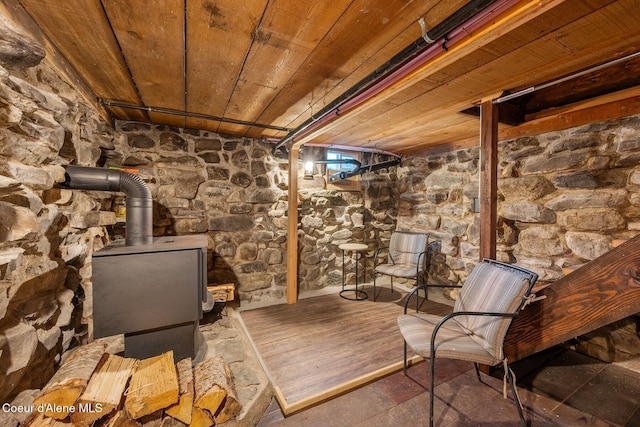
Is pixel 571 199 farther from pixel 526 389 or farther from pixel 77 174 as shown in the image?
pixel 77 174

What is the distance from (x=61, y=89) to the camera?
162 centimetres

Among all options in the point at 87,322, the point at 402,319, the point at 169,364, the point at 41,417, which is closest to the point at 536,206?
the point at 402,319

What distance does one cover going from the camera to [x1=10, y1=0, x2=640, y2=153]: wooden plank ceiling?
3.84 feet

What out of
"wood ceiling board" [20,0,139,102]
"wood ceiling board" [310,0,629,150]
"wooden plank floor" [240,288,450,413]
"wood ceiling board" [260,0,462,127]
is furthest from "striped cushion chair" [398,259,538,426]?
"wood ceiling board" [20,0,139,102]

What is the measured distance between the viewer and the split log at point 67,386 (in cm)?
118

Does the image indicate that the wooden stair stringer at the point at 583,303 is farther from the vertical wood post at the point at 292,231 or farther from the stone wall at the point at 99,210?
the stone wall at the point at 99,210

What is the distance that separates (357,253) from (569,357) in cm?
234

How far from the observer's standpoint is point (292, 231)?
3365 millimetres

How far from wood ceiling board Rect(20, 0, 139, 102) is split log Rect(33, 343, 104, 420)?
1.74m

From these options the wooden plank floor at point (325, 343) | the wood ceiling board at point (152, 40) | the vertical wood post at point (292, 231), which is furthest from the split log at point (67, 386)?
the vertical wood post at point (292, 231)

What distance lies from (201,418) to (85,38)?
82.5 inches

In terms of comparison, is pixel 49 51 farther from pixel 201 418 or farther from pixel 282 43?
pixel 201 418

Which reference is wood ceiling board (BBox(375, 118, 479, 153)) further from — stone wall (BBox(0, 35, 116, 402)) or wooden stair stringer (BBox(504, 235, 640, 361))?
stone wall (BBox(0, 35, 116, 402))

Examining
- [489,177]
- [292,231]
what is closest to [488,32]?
[489,177]
